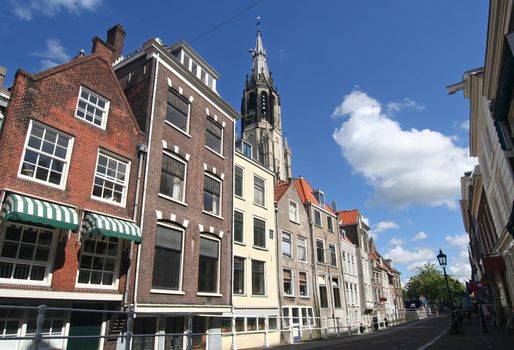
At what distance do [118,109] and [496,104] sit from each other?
14671mm

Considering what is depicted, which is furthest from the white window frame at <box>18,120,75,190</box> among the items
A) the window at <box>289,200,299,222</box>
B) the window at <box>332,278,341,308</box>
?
the window at <box>332,278,341,308</box>

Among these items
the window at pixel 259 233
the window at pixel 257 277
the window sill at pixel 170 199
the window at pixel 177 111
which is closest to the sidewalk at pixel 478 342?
the window at pixel 257 277

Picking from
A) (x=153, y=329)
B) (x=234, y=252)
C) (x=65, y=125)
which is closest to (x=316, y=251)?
(x=234, y=252)

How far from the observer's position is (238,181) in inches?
938

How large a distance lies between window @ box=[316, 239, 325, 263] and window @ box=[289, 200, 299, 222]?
13.9 feet

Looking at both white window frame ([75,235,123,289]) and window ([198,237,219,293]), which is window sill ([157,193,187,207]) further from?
white window frame ([75,235,123,289])

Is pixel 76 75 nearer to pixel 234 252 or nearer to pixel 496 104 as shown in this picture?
pixel 234 252

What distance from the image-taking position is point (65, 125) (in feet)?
42.9

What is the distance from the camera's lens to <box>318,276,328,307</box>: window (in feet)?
101

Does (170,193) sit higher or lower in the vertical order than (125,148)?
lower

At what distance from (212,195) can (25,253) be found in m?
10.0

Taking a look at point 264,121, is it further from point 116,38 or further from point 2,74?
point 2,74

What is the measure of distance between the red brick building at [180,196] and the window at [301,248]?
395 inches

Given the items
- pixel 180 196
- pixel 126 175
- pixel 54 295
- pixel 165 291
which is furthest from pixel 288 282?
pixel 54 295
